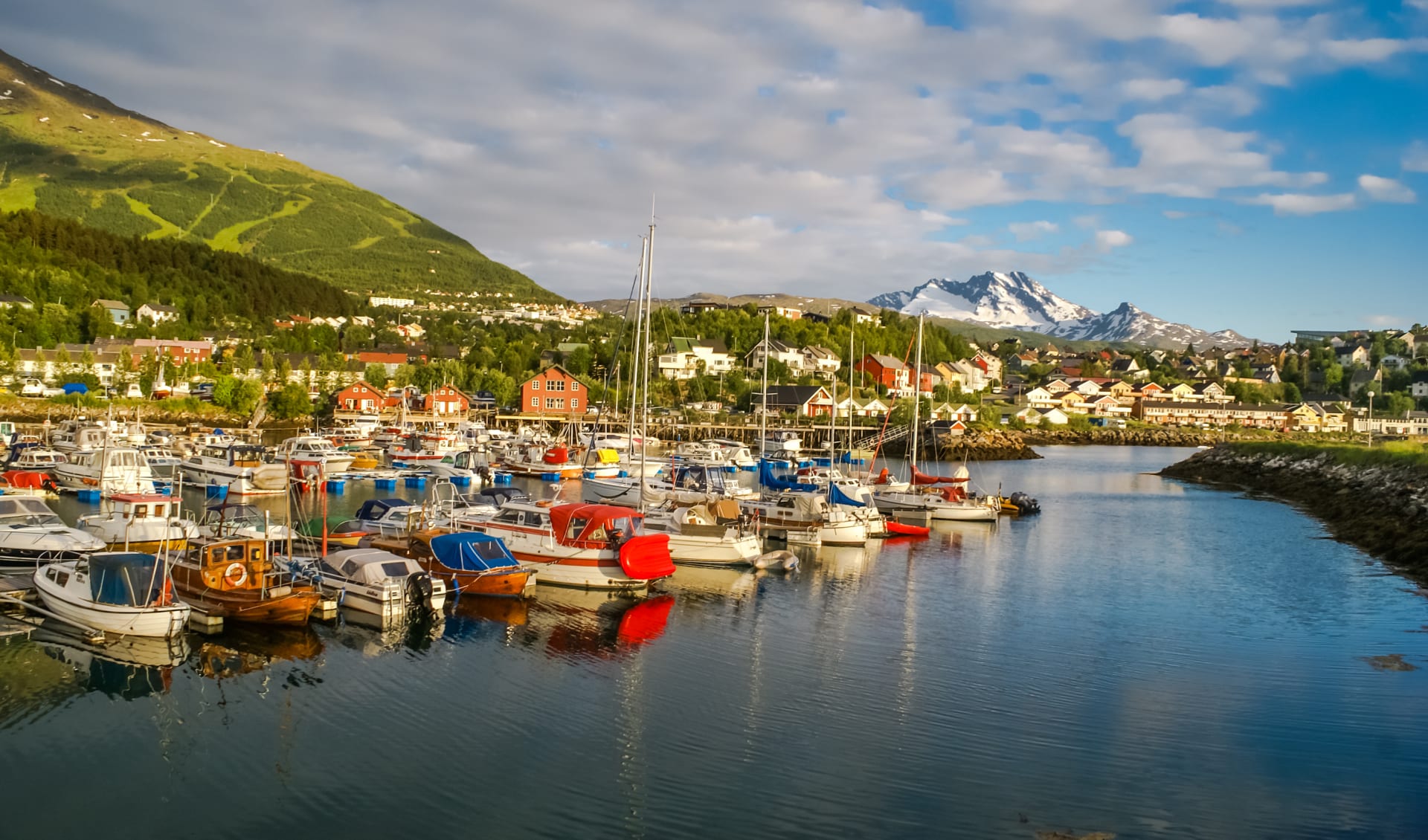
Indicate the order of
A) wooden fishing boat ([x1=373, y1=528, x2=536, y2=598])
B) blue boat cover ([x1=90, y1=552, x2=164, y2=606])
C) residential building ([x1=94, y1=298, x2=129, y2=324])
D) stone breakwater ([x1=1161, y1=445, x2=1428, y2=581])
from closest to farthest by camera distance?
blue boat cover ([x1=90, y1=552, x2=164, y2=606]), wooden fishing boat ([x1=373, y1=528, x2=536, y2=598]), stone breakwater ([x1=1161, y1=445, x2=1428, y2=581]), residential building ([x1=94, y1=298, x2=129, y2=324])

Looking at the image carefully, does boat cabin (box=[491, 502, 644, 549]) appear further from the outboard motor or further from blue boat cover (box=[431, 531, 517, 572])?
the outboard motor

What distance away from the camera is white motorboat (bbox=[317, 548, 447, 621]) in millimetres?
21078

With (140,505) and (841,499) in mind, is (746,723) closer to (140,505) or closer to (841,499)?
(140,505)

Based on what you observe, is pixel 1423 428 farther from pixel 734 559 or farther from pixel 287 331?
pixel 287 331

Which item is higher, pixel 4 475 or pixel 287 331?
pixel 287 331

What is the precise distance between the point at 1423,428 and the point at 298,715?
136259 mm

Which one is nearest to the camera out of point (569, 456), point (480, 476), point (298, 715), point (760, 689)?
point (298, 715)

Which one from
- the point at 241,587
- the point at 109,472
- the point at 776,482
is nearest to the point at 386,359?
the point at 776,482

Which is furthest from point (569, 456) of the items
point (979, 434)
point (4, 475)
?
point (979, 434)

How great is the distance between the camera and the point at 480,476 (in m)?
54.1

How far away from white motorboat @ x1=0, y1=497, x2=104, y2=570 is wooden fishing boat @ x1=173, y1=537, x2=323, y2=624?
4133mm

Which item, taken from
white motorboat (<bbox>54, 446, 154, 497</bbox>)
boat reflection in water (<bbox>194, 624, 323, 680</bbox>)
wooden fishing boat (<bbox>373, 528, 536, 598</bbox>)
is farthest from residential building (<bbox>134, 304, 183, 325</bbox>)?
boat reflection in water (<bbox>194, 624, 323, 680</bbox>)

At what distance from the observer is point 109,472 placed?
39.3m

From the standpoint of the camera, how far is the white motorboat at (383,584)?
69.2 feet
